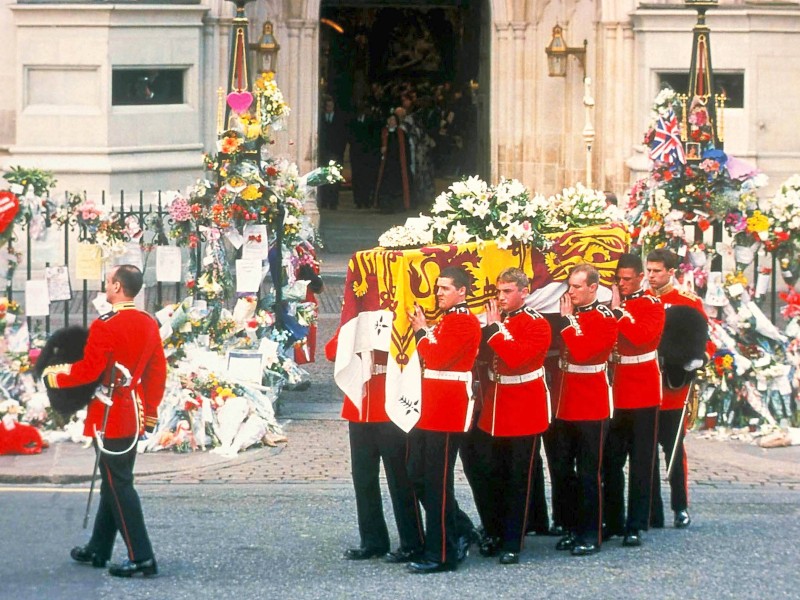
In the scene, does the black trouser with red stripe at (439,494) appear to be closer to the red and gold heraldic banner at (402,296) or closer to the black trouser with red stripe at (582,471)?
the red and gold heraldic banner at (402,296)

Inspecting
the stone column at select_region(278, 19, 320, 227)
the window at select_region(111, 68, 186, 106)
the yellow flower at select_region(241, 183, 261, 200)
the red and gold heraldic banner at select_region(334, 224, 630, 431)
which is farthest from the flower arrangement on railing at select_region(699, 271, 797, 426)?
the stone column at select_region(278, 19, 320, 227)

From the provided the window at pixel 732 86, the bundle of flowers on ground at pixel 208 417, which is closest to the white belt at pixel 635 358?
the bundle of flowers on ground at pixel 208 417

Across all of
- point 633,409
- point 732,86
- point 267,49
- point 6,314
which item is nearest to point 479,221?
point 633,409

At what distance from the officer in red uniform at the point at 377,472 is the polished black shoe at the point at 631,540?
1.18m

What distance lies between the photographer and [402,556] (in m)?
10.0

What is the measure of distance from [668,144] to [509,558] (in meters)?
4.90

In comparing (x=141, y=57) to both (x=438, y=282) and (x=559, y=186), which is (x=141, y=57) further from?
(x=438, y=282)

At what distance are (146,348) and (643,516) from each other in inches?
114

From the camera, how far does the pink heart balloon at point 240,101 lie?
1390 cm

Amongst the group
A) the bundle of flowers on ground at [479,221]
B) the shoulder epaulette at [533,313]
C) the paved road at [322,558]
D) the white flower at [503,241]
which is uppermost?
the bundle of flowers on ground at [479,221]

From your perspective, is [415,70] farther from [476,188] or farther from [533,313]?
[533,313]

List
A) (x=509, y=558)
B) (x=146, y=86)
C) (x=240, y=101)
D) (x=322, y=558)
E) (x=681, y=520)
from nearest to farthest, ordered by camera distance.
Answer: (x=509, y=558) → (x=322, y=558) → (x=681, y=520) → (x=240, y=101) → (x=146, y=86)

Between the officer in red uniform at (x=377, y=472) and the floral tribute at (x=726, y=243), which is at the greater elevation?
the floral tribute at (x=726, y=243)

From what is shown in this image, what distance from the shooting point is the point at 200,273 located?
46.4 feet
